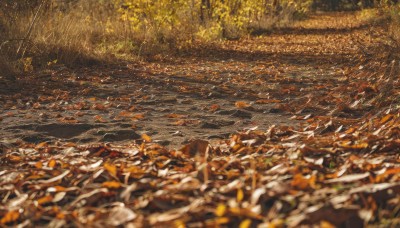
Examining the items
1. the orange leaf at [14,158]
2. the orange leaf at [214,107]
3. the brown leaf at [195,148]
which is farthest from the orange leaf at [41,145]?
the orange leaf at [214,107]

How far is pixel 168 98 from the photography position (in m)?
6.17

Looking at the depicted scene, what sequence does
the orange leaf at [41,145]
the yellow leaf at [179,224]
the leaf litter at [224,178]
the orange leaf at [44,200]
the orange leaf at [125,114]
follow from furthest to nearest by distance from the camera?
the orange leaf at [125,114] < the orange leaf at [41,145] < the orange leaf at [44,200] < the leaf litter at [224,178] < the yellow leaf at [179,224]

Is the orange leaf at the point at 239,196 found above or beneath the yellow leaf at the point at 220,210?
beneath

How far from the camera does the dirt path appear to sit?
4.58 metres

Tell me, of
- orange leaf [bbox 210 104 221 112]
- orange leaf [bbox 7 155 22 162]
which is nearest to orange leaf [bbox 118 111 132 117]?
orange leaf [bbox 210 104 221 112]

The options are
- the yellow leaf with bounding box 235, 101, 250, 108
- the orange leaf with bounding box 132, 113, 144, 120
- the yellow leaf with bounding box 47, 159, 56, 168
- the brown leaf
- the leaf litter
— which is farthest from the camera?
the yellow leaf with bounding box 235, 101, 250, 108

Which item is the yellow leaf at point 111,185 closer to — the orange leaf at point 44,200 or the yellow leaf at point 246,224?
the orange leaf at point 44,200

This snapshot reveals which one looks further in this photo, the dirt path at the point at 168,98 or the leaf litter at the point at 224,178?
the dirt path at the point at 168,98

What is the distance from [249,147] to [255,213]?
1.43 metres

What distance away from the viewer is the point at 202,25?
14562 millimetres

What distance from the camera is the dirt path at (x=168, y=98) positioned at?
4.58m

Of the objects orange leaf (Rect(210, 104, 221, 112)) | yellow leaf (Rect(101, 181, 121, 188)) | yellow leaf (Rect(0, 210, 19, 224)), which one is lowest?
orange leaf (Rect(210, 104, 221, 112))

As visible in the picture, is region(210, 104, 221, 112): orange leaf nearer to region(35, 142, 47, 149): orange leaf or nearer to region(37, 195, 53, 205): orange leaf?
region(35, 142, 47, 149): orange leaf

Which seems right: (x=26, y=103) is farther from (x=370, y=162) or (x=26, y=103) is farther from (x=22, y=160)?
(x=370, y=162)
